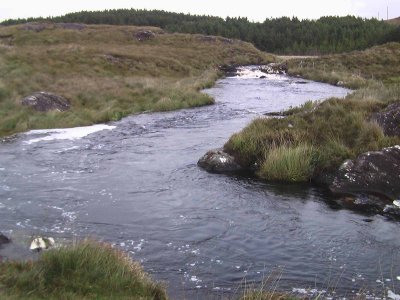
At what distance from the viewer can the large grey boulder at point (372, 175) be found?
47.1 ft

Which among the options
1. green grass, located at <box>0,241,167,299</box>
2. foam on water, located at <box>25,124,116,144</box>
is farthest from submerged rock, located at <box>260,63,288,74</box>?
green grass, located at <box>0,241,167,299</box>

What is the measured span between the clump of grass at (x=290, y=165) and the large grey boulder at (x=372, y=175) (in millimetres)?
1068

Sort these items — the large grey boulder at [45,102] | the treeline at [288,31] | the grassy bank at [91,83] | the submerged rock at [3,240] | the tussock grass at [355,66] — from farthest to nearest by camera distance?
the treeline at [288,31]
the tussock grass at [355,66]
the large grey boulder at [45,102]
the grassy bank at [91,83]
the submerged rock at [3,240]

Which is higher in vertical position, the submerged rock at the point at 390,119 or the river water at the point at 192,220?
the submerged rock at the point at 390,119

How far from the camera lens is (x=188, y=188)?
1512 cm

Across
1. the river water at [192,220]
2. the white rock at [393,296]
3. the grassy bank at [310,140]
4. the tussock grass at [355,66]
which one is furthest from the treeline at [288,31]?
the white rock at [393,296]

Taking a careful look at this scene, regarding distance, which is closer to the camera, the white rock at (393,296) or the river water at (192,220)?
the white rock at (393,296)

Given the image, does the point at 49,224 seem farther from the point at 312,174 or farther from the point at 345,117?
the point at 345,117

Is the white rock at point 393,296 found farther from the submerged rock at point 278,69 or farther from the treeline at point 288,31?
the treeline at point 288,31

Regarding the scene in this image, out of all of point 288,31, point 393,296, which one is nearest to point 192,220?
point 393,296

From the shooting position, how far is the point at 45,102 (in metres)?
28.6

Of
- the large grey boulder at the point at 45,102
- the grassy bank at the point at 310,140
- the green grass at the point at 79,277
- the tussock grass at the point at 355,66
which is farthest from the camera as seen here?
the tussock grass at the point at 355,66

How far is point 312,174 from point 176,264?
24.9ft

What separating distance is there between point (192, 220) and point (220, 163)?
16.2 feet
